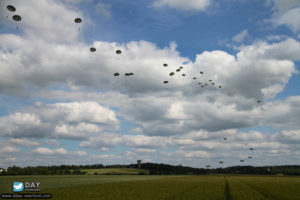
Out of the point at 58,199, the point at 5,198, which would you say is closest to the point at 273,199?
the point at 58,199

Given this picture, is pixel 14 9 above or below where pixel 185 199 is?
above

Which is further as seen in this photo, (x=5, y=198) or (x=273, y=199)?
(x=273, y=199)

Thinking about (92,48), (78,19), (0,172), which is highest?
(78,19)

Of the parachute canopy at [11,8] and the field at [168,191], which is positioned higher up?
the parachute canopy at [11,8]

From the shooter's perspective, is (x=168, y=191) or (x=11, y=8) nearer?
(x=11, y=8)

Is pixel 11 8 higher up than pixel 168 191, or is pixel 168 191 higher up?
pixel 11 8

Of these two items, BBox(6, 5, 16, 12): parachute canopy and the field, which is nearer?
BBox(6, 5, 16, 12): parachute canopy

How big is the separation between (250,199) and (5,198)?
37.3 m

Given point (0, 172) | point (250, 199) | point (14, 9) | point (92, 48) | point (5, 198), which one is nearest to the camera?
point (14, 9)

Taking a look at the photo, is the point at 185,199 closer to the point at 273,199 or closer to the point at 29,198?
the point at 273,199

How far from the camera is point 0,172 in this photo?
170375mm

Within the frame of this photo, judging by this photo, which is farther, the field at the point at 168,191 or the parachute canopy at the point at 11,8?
the field at the point at 168,191

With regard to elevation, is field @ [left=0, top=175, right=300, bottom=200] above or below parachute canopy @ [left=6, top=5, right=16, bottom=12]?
below

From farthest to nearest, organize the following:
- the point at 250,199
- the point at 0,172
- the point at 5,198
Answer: the point at 0,172, the point at 250,199, the point at 5,198
